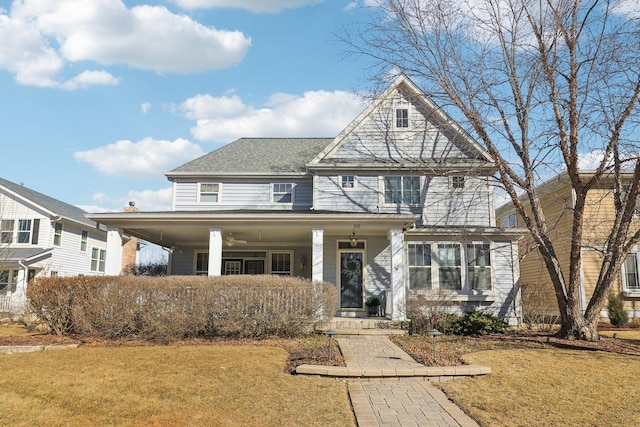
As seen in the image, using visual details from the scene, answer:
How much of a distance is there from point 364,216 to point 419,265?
11.6 ft

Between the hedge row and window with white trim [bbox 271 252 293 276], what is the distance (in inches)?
268

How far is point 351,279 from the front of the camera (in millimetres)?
15680

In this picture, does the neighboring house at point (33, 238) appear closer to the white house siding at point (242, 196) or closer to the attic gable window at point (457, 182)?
the white house siding at point (242, 196)

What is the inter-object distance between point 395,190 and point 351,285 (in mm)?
3931

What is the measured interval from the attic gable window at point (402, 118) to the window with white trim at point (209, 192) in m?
7.57

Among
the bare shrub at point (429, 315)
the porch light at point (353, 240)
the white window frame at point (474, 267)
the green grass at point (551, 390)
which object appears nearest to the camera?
the green grass at point (551, 390)

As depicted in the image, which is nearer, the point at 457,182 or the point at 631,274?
the point at 457,182

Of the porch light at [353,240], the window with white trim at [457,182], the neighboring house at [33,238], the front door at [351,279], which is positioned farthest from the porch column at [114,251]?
the window with white trim at [457,182]

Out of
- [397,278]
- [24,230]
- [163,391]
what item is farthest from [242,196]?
[24,230]

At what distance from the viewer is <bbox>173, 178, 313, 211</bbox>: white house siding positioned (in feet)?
56.7

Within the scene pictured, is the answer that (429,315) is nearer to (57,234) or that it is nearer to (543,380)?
(543,380)

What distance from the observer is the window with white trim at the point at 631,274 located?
17047mm

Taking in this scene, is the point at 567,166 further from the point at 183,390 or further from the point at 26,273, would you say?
the point at 26,273

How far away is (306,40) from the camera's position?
13.4 meters
